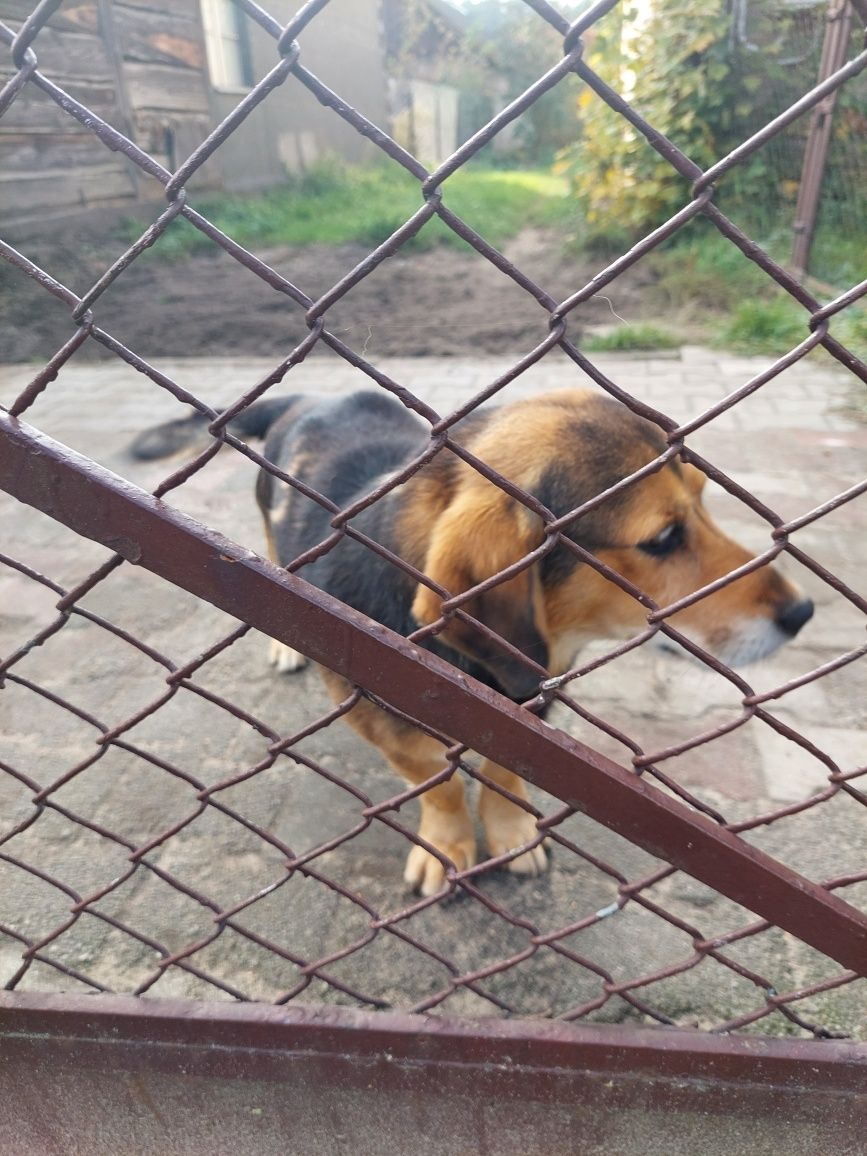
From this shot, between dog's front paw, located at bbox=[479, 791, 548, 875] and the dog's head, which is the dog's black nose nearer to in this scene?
the dog's head

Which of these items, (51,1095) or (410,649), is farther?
(51,1095)

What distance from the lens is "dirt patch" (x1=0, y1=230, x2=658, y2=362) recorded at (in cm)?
750

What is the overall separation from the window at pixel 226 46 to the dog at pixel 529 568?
13971mm

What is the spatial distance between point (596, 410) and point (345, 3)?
14683 mm

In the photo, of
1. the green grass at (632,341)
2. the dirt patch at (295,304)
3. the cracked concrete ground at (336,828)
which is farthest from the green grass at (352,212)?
the cracked concrete ground at (336,828)

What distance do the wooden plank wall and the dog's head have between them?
32.0 feet

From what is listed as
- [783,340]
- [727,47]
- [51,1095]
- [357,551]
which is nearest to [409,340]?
[783,340]

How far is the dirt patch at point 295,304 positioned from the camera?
295 inches

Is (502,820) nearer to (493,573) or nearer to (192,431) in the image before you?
(493,573)

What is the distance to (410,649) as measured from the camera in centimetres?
109

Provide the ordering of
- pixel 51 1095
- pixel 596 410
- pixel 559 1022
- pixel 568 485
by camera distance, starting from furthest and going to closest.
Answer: pixel 596 410
pixel 568 485
pixel 51 1095
pixel 559 1022

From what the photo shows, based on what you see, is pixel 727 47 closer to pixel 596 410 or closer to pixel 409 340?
pixel 409 340

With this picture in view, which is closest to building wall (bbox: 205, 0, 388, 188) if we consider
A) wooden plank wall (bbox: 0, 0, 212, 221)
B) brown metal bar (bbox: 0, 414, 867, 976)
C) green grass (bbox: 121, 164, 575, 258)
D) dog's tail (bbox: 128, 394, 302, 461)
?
green grass (bbox: 121, 164, 575, 258)

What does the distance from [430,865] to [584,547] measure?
89 centimetres
